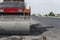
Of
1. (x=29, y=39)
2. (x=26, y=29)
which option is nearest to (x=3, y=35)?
(x=26, y=29)

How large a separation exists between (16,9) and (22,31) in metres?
1.39

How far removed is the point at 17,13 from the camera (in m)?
10.5

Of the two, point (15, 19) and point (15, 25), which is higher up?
point (15, 19)

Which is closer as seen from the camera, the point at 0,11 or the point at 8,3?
the point at 0,11

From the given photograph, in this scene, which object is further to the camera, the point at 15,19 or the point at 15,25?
the point at 15,19

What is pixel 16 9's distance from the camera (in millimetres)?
10430

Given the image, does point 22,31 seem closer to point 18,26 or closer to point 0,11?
point 18,26

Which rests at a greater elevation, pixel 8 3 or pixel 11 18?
pixel 8 3

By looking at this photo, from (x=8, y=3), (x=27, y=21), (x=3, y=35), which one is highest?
(x=8, y=3)

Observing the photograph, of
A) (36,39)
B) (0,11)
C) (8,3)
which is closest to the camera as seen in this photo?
(36,39)

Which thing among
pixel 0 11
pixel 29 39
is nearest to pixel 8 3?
pixel 0 11

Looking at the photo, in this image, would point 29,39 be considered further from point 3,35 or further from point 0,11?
point 0,11

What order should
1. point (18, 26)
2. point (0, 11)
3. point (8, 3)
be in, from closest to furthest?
point (18, 26)
point (0, 11)
point (8, 3)

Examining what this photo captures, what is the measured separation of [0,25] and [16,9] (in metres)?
1.36
